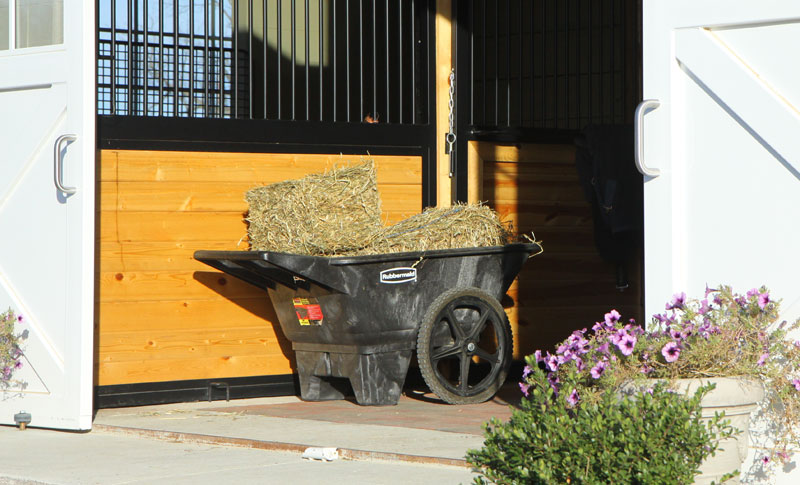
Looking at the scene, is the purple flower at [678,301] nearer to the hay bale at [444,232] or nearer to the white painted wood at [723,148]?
the white painted wood at [723,148]

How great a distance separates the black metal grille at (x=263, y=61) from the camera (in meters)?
6.46

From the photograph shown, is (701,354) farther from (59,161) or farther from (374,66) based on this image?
(374,66)

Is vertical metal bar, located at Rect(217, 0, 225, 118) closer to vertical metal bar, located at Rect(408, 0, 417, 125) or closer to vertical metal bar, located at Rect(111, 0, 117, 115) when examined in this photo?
vertical metal bar, located at Rect(111, 0, 117, 115)

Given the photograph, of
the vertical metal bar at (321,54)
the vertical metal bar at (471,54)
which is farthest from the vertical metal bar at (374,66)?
the vertical metal bar at (471,54)

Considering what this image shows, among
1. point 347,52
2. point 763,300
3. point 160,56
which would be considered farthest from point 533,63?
point 763,300

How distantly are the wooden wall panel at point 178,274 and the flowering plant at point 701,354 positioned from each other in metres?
3.26

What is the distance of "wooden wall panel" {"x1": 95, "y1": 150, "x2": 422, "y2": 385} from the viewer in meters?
6.34

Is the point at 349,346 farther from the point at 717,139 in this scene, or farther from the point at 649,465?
the point at 649,465

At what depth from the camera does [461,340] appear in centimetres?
645

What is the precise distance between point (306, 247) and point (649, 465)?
342 cm

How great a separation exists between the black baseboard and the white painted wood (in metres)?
3.12

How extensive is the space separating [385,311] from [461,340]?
1.67 ft

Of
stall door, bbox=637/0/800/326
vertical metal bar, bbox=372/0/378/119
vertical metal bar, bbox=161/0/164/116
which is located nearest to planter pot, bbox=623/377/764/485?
stall door, bbox=637/0/800/326

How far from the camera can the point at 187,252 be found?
6539mm
